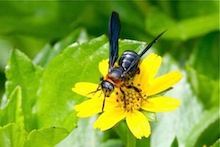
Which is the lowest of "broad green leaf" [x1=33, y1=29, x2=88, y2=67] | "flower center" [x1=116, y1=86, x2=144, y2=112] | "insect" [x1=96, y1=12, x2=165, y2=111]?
"flower center" [x1=116, y1=86, x2=144, y2=112]

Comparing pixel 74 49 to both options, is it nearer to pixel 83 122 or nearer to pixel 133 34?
pixel 83 122

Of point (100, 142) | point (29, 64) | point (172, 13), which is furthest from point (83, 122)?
point (172, 13)

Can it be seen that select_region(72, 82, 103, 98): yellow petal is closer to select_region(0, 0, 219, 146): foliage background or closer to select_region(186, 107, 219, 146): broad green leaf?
select_region(0, 0, 219, 146): foliage background

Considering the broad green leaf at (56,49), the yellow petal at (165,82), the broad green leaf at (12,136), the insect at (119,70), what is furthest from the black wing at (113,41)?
the broad green leaf at (56,49)

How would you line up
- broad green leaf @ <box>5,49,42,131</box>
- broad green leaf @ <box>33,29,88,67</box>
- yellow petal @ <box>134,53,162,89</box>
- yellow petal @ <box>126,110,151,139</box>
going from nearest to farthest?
yellow petal @ <box>126,110,151,139</box> → yellow petal @ <box>134,53,162,89</box> → broad green leaf @ <box>5,49,42,131</box> → broad green leaf @ <box>33,29,88,67</box>

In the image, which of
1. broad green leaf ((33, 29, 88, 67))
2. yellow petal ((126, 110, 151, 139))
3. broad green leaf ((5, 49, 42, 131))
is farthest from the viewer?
broad green leaf ((33, 29, 88, 67))

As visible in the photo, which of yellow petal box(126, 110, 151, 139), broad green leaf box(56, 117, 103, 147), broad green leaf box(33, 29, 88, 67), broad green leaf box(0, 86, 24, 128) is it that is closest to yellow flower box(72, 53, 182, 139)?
yellow petal box(126, 110, 151, 139)
